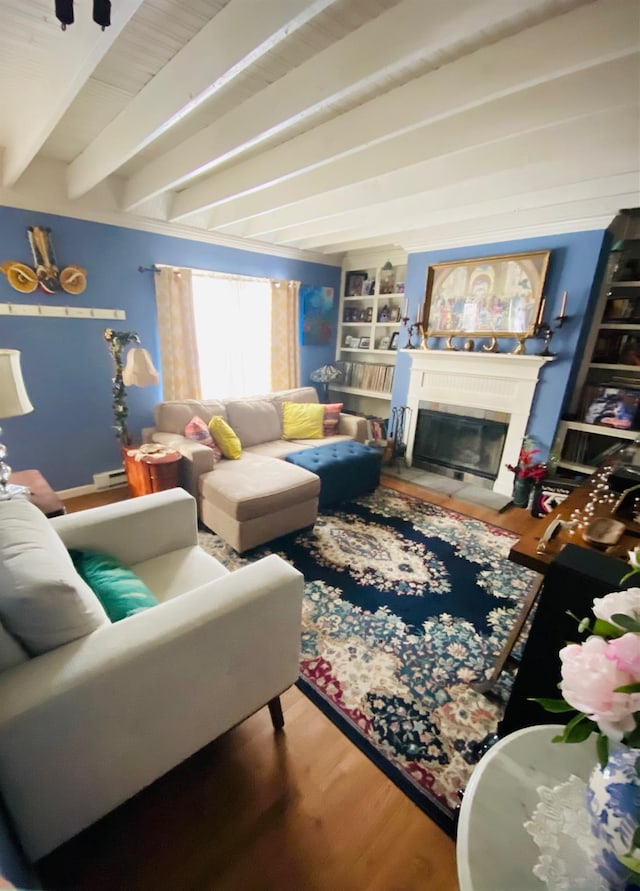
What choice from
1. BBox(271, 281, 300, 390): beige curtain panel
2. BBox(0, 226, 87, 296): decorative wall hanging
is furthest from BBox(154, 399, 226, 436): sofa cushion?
BBox(271, 281, 300, 390): beige curtain panel

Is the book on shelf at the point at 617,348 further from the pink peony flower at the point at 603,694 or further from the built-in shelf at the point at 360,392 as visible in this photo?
the pink peony flower at the point at 603,694

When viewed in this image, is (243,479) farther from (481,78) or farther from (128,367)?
(481,78)

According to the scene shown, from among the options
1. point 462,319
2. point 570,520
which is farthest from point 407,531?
point 462,319

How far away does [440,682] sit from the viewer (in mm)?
1538

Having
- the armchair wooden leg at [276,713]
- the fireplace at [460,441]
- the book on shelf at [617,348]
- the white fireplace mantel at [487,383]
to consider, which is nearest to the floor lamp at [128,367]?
the armchair wooden leg at [276,713]

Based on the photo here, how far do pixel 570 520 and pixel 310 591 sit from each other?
1302 mm

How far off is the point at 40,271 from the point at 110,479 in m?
1.63

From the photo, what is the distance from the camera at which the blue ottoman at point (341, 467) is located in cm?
287

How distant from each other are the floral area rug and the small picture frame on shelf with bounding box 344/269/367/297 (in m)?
2.90

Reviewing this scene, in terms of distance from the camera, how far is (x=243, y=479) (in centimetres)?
243

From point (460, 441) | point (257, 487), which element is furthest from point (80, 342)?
point (460, 441)

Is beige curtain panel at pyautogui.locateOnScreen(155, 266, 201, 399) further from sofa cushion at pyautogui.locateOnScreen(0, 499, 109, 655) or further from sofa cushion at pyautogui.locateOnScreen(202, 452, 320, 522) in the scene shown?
sofa cushion at pyautogui.locateOnScreen(0, 499, 109, 655)

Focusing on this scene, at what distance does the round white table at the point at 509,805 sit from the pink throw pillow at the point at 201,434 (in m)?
2.39

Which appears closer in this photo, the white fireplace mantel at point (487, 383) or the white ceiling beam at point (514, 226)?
the white ceiling beam at point (514, 226)
